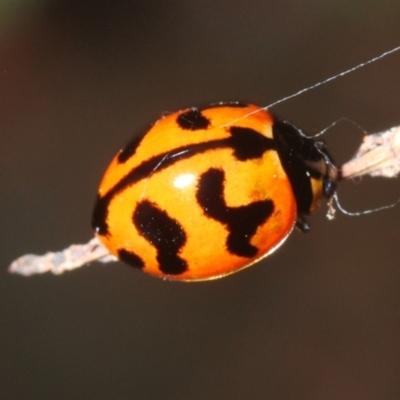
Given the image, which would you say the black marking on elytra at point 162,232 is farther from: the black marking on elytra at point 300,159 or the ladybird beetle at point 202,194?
the black marking on elytra at point 300,159

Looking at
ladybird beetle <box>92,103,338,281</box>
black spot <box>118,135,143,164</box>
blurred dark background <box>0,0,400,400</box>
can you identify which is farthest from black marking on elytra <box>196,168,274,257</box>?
blurred dark background <box>0,0,400,400</box>

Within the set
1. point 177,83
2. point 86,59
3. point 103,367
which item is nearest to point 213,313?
point 103,367

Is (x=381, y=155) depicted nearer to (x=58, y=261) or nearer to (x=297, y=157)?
(x=297, y=157)

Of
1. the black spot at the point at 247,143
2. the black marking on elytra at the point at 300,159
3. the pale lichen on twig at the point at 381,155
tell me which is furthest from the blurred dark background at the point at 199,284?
the pale lichen on twig at the point at 381,155

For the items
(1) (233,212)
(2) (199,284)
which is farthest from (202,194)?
(2) (199,284)

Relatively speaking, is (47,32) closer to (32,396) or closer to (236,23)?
(236,23)

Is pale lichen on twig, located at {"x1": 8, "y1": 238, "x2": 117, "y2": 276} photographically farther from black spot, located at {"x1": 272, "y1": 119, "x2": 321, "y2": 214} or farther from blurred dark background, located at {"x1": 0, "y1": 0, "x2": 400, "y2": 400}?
blurred dark background, located at {"x1": 0, "y1": 0, "x2": 400, "y2": 400}
